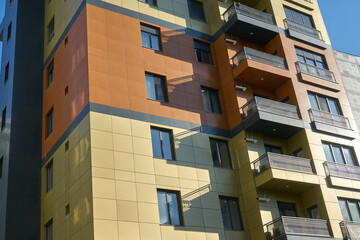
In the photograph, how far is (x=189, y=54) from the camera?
3369 cm

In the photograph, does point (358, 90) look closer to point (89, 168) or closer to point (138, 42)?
point (138, 42)

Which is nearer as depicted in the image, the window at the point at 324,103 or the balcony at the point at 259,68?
the balcony at the point at 259,68

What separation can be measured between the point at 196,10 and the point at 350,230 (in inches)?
811

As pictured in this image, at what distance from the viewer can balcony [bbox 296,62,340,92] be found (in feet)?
113

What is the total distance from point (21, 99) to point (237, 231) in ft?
63.1

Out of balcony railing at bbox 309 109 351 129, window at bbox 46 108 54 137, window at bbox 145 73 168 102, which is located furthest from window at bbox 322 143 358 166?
window at bbox 46 108 54 137

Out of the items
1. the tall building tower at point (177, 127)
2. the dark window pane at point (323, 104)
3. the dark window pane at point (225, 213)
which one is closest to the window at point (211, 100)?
Result: the tall building tower at point (177, 127)

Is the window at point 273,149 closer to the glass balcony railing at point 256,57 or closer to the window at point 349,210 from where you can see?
the window at point 349,210

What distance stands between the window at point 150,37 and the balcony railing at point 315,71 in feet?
36.1

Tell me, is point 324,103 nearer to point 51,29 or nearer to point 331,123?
point 331,123

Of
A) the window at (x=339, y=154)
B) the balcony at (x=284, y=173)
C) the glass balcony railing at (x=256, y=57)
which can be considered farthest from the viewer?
the glass balcony railing at (x=256, y=57)

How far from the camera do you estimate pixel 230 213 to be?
2895 centimetres

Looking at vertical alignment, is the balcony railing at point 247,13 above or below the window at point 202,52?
above

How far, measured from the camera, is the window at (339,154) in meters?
32.4
